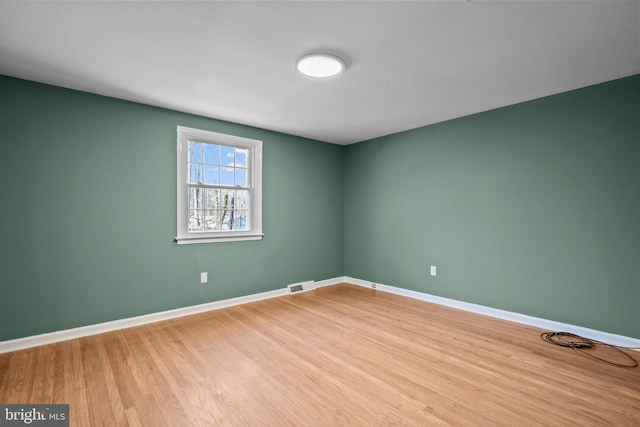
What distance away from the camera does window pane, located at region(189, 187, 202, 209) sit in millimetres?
3768

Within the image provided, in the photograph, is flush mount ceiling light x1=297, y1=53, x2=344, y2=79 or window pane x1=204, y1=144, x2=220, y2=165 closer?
flush mount ceiling light x1=297, y1=53, x2=344, y2=79

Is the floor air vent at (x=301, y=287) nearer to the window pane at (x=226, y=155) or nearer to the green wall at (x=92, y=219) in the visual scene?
the green wall at (x=92, y=219)

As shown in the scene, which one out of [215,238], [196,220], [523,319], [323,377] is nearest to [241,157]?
[196,220]

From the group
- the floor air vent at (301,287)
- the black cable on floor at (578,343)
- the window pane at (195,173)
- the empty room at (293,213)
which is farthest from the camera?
the floor air vent at (301,287)

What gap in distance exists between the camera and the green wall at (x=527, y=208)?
9.18 ft

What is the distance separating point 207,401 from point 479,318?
3.03 metres

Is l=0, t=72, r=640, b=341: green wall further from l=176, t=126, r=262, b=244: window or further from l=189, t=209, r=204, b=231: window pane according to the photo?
l=189, t=209, r=204, b=231: window pane

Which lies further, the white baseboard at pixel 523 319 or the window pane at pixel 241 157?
the window pane at pixel 241 157

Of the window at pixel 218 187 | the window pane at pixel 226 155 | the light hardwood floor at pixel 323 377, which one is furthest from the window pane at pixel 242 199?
the light hardwood floor at pixel 323 377

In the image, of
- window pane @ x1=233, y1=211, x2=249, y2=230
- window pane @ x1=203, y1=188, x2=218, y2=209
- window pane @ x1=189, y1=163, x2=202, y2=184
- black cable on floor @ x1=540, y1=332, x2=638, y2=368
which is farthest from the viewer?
window pane @ x1=233, y1=211, x2=249, y2=230

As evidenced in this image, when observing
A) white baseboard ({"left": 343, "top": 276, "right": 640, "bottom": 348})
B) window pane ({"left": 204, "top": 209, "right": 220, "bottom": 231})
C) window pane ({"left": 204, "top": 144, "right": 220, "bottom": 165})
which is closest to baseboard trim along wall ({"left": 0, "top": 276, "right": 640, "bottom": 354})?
white baseboard ({"left": 343, "top": 276, "right": 640, "bottom": 348})

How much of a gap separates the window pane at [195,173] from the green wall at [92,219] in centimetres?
23

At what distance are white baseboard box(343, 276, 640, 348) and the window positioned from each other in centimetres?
235

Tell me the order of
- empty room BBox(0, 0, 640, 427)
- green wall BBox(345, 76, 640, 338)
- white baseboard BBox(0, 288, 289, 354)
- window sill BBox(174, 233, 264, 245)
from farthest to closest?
1. window sill BBox(174, 233, 264, 245)
2. green wall BBox(345, 76, 640, 338)
3. white baseboard BBox(0, 288, 289, 354)
4. empty room BBox(0, 0, 640, 427)
